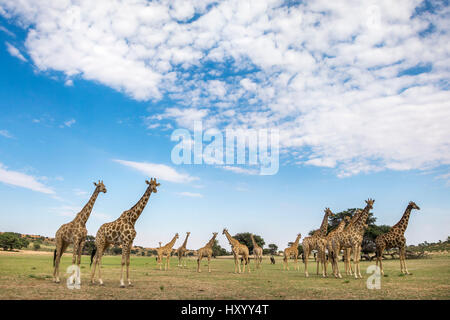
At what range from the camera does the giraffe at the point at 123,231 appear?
14.5 metres

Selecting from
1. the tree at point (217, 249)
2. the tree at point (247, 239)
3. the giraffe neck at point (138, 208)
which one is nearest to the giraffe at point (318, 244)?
the giraffe neck at point (138, 208)

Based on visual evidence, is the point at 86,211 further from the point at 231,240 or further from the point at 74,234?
the point at 231,240

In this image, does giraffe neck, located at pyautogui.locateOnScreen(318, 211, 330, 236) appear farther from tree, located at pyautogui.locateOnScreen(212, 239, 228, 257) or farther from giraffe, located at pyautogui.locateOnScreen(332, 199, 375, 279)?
tree, located at pyautogui.locateOnScreen(212, 239, 228, 257)

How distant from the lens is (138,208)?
50.5 ft

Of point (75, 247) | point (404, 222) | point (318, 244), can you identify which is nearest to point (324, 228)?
point (318, 244)

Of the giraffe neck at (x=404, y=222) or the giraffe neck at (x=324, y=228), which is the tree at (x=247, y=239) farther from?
the giraffe neck at (x=404, y=222)

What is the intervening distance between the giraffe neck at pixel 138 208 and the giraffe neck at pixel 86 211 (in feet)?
6.64

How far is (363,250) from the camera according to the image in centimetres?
5541

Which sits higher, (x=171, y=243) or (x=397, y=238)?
(x=397, y=238)

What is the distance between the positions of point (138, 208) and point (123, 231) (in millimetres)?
1323

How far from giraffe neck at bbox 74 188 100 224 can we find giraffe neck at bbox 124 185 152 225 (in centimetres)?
202

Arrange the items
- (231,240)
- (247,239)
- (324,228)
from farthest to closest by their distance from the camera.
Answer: (247,239) → (231,240) → (324,228)
